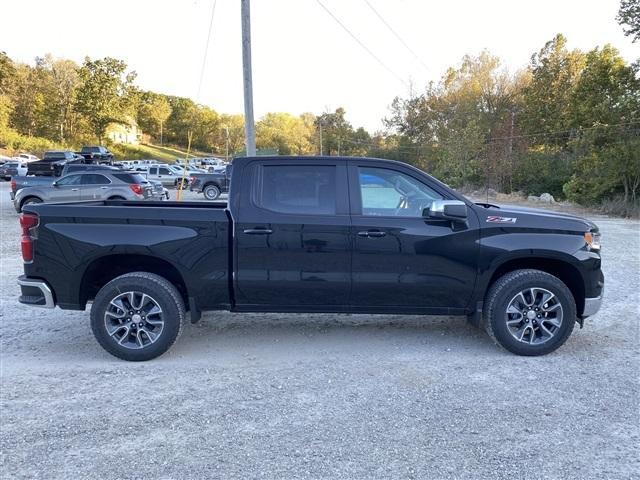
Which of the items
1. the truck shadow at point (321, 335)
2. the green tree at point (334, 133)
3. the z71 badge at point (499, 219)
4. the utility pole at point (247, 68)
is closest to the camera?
the z71 badge at point (499, 219)

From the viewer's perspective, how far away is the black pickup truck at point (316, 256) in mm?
4656

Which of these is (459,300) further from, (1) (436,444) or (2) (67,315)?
(2) (67,315)

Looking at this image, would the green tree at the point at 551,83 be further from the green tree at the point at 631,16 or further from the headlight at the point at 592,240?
the headlight at the point at 592,240

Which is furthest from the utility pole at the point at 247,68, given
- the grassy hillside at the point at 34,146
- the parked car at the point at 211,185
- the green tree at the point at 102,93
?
the green tree at the point at 102,93

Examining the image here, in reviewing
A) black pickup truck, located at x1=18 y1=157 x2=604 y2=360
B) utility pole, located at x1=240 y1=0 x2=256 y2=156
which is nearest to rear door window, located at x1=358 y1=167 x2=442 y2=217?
black pickup truck, located at x1=18 y1=157 x2=604 y2=360

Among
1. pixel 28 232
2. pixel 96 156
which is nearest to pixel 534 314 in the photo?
pixel 28 232

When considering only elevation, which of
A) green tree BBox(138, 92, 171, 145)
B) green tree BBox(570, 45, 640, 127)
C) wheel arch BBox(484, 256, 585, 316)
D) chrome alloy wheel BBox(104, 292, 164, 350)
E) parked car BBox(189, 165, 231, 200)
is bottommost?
chrome alloy wheel BBox(104, 292, 164, 350)

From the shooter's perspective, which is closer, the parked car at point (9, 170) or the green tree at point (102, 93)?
the parked car at point (9, 170)

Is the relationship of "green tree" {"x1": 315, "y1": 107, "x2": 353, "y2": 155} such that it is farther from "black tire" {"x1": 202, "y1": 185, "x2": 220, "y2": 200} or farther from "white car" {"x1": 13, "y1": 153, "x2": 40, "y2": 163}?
"black tire" {"x1": 202, "y1": 185, "x2": 220, "y2": 200}

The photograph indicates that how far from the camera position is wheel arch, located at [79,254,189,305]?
4.82 m

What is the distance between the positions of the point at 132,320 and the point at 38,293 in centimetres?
94

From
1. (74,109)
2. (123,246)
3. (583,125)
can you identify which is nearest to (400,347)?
(123,246)

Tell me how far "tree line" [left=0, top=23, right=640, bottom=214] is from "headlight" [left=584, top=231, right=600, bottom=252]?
1004 centimetres

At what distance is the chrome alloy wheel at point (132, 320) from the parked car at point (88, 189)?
1299 cm
